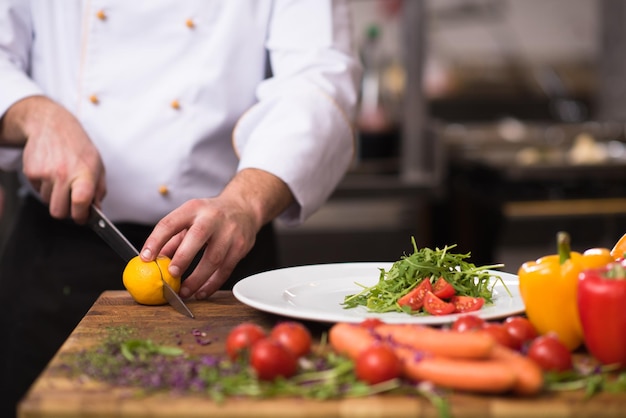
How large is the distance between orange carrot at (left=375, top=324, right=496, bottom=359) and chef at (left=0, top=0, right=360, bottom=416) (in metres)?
0.72

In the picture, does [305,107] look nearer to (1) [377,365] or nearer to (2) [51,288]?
(2) [51,288]

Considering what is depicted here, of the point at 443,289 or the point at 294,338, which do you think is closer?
the point at 294,338

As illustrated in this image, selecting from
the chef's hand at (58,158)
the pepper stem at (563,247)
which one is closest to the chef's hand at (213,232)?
the chef's hand at (58,158)

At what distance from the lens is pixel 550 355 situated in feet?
3.26

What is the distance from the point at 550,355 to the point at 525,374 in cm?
8

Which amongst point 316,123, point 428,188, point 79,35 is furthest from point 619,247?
point 428,188

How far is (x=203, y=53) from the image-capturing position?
6.16ft

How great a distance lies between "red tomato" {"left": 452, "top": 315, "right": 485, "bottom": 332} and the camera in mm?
1079

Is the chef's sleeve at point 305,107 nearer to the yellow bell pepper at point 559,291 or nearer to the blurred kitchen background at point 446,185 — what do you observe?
the yellow bell pepper at point 559,291

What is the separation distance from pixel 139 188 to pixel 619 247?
3.27 ft

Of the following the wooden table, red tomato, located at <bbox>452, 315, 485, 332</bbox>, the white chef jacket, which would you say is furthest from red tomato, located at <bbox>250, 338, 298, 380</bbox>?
the white chef jacket

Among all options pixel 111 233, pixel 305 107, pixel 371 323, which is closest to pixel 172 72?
pixel 305 107

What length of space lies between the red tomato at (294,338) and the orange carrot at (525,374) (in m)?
0.24

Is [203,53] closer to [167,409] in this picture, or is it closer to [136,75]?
[136,75]
